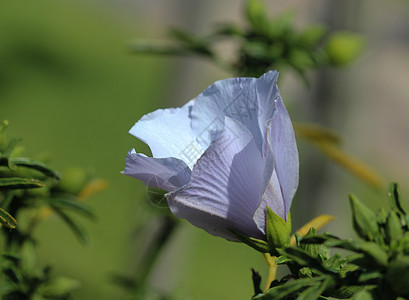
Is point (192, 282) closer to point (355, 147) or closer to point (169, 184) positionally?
point (355, 147)

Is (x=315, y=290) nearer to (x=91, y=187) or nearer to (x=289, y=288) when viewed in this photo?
(x=289, y=288)

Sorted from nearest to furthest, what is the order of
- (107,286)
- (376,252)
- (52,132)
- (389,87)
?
1. (376,252)
2. (107,286)
3. (52,132)
4. (389,87)

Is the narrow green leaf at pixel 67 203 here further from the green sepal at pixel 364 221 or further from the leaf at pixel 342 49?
→ the leaf at pixel 342 49

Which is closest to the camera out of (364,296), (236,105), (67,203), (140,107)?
(364,296)

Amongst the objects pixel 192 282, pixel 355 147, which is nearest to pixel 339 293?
pixel 355 147

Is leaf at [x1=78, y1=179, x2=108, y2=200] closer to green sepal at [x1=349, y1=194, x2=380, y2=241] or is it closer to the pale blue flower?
the pale blue flower

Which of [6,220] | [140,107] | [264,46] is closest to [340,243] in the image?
[6,220]
